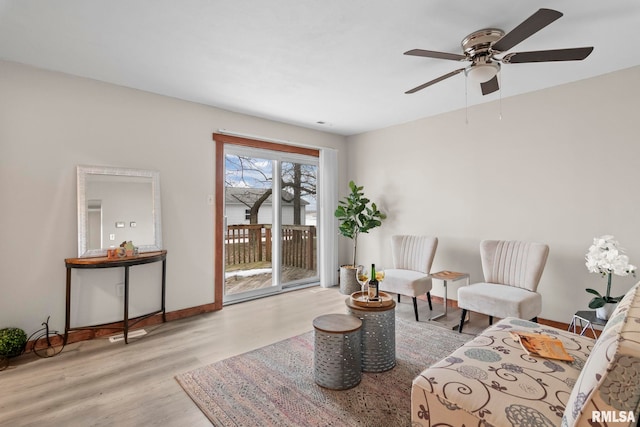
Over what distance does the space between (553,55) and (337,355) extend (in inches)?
95.0

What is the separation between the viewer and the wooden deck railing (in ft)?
16.6

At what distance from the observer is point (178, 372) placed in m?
2.46

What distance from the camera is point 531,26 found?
1.67 metres

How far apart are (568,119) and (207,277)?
445 cm

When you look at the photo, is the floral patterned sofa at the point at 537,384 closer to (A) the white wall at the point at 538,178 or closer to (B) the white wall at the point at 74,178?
(A) the white wall at the point at 538,178

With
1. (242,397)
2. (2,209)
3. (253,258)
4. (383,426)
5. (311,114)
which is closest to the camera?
(383,426)

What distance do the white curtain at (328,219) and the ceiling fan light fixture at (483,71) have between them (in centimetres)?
304

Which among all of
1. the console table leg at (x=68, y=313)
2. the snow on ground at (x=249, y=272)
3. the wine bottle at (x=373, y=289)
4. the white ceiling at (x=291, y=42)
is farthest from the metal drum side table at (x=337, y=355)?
the snow on ground at (x=249, y=272)

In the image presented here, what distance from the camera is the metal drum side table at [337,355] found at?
214 cm

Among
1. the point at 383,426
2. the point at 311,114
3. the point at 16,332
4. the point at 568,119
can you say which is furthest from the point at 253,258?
the point at 568,119

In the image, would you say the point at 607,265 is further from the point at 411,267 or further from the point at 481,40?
the point at 481,40

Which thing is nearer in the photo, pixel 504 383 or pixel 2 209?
pixel 504 383

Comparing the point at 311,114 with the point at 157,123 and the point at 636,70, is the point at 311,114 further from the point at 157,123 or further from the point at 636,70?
the point at 636,70

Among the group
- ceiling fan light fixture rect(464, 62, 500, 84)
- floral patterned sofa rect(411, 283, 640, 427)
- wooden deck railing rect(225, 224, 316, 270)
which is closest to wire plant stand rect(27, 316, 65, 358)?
wooden deck railing rect(225, 224, 316, 270)
